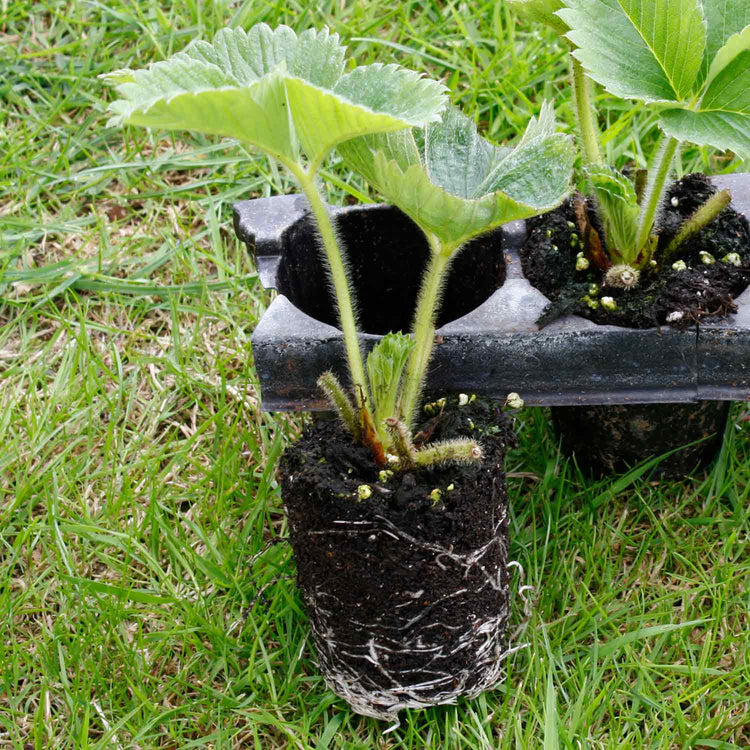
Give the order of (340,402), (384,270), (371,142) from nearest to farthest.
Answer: (371,142) → (340,402) → (384,270)

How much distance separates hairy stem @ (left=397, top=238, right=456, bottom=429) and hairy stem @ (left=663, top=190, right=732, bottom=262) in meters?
0.39

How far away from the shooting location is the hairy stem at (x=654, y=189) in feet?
4.31

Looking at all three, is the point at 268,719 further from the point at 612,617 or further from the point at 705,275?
the point at 705,275

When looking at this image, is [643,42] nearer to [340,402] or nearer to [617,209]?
[617,209]

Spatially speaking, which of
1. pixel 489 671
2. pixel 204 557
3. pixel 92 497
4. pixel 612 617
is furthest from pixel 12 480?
pixel 612 617

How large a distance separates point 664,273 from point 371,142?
0.50 metres

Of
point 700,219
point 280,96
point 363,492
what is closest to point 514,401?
point 363,492

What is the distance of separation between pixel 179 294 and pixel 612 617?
105cm

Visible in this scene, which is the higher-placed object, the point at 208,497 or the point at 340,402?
the point at 340,402

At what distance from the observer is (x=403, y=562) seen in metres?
1.21

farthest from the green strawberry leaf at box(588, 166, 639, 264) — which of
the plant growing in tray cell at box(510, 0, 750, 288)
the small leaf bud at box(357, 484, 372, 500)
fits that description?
the small leaf bud at box(357, 484, 372, 500)

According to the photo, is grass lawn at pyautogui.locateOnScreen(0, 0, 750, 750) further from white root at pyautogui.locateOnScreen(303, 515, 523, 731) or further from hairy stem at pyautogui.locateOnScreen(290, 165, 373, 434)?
hairy stem at pyautogui.locateOnScreen(290, 165, 373, 434)

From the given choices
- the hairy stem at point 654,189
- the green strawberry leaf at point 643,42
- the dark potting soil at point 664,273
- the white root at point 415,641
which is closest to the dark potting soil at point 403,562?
the white root at point 415,641

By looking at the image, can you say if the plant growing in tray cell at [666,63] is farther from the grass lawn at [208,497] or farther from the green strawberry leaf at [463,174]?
the grass lawn at [208,497]
